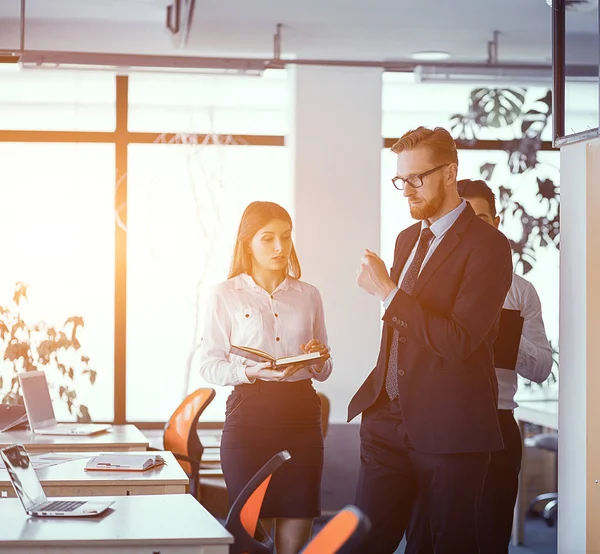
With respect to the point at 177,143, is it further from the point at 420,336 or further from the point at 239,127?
the point at 420,336

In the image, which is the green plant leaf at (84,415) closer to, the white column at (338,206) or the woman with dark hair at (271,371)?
the white column at (338,206)

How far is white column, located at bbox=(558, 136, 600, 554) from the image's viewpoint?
284 centimetres

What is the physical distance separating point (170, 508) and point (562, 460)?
132cm

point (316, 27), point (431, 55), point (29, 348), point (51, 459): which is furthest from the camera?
point (431, 55)

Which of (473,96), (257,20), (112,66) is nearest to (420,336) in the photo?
(112,66)

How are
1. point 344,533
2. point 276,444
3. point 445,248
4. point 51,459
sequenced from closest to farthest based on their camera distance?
point 344,533 → point 445,248 → point 276,444 → point 51,459

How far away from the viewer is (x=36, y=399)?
15.9 ft

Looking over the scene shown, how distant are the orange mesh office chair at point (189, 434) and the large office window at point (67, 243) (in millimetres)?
1722

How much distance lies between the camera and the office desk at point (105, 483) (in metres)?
3.12

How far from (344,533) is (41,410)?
3455mm

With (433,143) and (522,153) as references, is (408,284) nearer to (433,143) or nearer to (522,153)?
(433,143)

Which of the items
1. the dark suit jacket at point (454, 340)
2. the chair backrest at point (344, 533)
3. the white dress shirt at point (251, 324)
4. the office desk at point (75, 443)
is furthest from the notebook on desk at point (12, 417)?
the chair backrest at point (344, 533)

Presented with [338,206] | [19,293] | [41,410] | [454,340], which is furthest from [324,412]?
[454,340]

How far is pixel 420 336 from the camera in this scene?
8.50 ft
